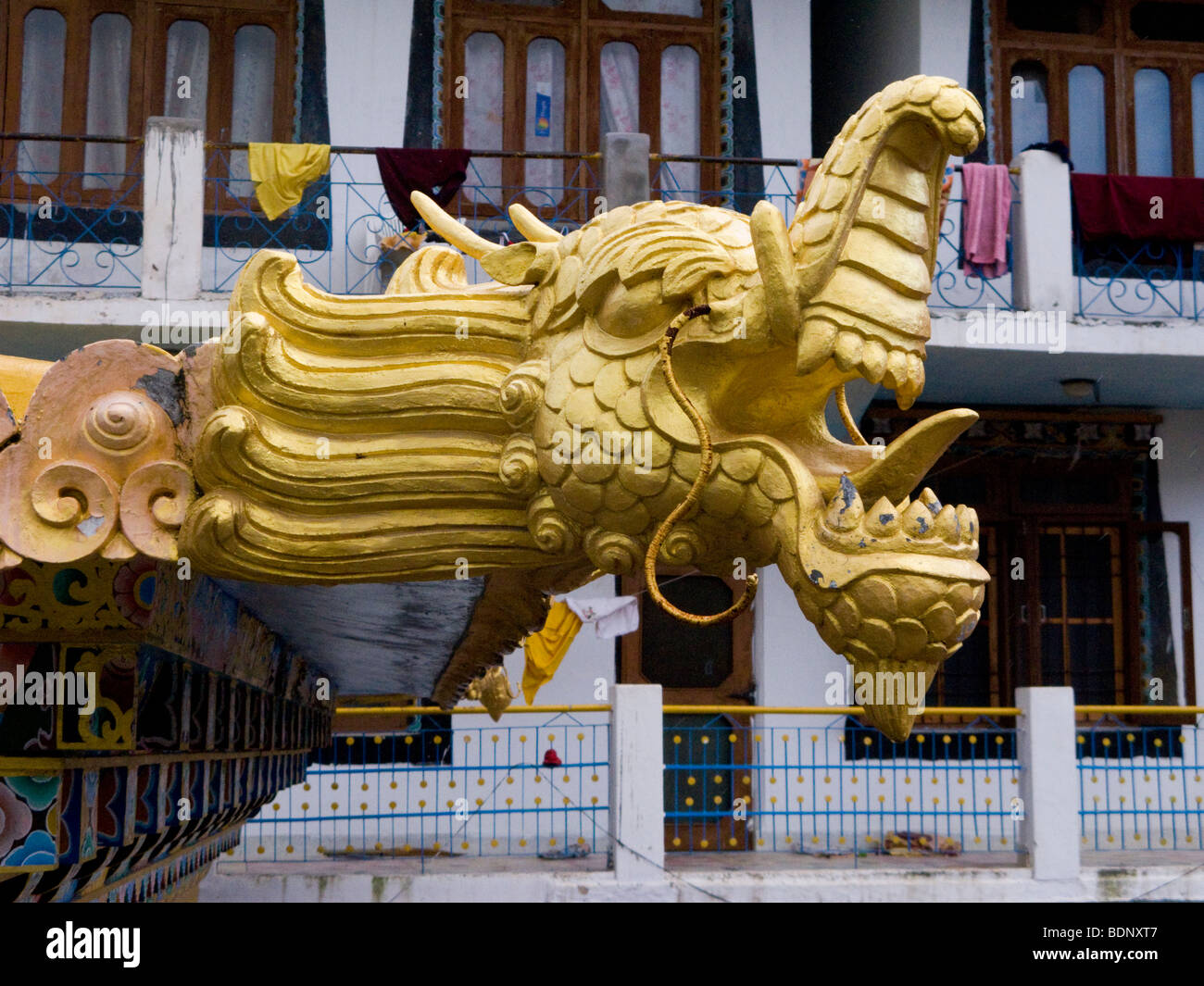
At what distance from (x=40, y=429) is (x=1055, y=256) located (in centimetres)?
715

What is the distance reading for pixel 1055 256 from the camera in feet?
26.1

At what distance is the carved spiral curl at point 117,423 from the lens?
5.65ft

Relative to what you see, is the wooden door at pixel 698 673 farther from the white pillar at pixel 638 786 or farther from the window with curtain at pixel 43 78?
the window with curtain at pixel 43 78

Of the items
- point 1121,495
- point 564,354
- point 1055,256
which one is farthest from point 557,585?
point 1121,495

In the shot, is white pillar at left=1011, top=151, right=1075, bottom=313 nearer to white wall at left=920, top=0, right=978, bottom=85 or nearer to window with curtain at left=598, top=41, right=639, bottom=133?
white wall at left=920, top=0, right=978, bottom=85

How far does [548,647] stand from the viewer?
843 centimetres

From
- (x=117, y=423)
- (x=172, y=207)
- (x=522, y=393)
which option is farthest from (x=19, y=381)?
(x=172, y=207)

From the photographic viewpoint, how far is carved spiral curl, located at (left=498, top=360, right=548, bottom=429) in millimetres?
1720

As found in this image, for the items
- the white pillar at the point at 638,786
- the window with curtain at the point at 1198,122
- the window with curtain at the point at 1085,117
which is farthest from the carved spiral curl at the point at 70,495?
the window with curtain at the point at 1198,122

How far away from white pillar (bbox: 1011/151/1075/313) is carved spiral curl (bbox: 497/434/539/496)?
6.79 meters

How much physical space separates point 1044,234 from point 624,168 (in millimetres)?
2419

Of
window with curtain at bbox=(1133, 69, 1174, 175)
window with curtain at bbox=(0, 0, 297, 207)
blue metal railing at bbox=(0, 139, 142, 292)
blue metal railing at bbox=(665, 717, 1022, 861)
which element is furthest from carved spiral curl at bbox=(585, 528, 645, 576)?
window with curtain at bbox=(1133, 69, 1174, 175)

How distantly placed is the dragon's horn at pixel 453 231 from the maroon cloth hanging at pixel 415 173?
226 inches

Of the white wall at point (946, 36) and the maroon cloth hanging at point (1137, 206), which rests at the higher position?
the white wall at point (946, 36)
